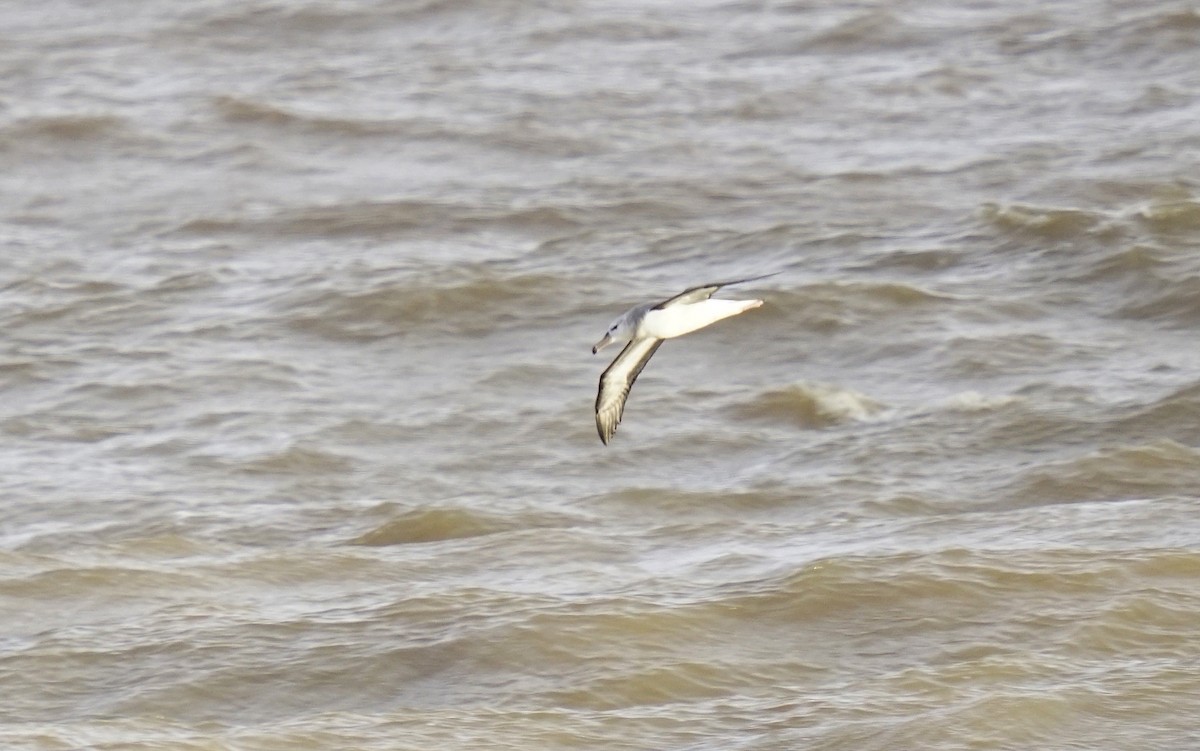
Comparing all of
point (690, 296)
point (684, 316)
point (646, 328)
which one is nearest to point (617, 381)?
point (646, 328)

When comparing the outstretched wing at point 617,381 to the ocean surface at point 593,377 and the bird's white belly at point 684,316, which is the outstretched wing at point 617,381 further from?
the ocean surface at point 593,377

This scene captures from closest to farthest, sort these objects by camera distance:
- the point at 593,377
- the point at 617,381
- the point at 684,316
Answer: the point at 684,316 → the point at 617,381 → the point at 593,377

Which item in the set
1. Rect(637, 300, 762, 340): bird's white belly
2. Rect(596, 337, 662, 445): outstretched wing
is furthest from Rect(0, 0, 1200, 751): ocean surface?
Rect(637, 300, 762, 340): bird's white belly

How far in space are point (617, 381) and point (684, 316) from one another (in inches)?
32.9

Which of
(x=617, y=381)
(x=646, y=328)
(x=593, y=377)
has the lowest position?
(x=593, y=377)

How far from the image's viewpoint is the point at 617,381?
7.22 meters

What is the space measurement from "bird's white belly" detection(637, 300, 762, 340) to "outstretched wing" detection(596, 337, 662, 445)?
51cm

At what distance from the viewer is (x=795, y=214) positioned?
12773 mm

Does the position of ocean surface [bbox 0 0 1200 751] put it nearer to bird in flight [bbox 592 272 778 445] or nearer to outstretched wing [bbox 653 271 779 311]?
bird in flight [bbox 592 272 778 445]

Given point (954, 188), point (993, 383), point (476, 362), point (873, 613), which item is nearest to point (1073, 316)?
point (993, 383)

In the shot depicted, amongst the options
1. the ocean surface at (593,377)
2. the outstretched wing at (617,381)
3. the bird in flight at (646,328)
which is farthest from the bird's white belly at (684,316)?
the ocean surface at (593,377)

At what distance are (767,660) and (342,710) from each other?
1308mm

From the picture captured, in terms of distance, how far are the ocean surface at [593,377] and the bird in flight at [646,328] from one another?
27.5 inches

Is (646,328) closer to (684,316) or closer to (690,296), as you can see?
(684,316)
